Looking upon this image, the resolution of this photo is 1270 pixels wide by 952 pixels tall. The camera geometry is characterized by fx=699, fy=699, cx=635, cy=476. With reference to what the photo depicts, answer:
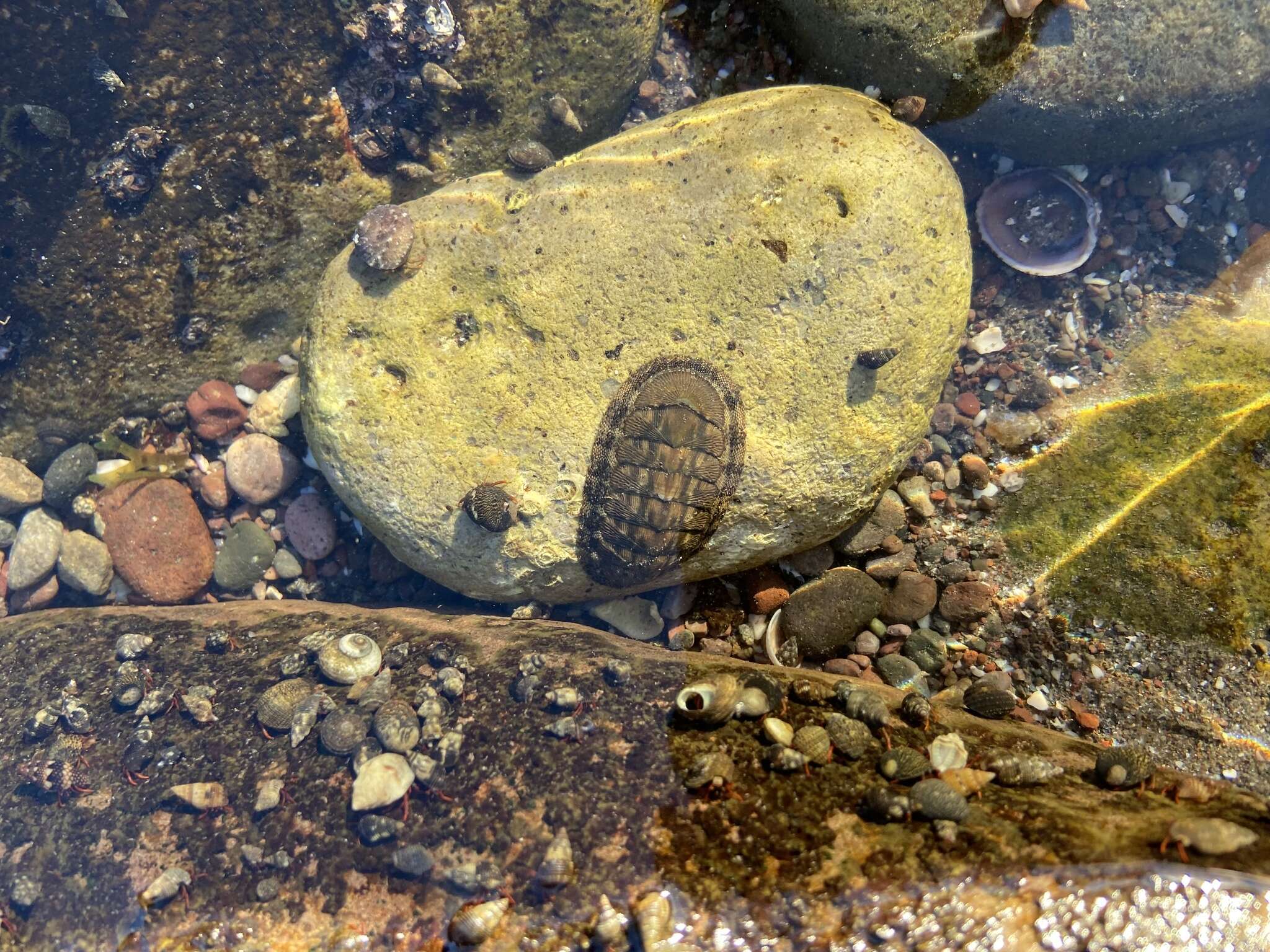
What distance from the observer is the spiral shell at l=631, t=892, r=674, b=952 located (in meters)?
3.16

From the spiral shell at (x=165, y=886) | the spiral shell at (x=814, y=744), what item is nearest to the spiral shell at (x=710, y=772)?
the spiral shell at (x=814, y=744)

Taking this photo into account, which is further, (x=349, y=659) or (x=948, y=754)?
(x=349, y=659)

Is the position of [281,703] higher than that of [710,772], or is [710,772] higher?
[710,772]

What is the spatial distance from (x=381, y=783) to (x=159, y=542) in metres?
3.34

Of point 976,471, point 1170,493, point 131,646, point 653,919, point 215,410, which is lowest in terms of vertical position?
point 131,646

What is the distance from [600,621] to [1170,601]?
380 cm

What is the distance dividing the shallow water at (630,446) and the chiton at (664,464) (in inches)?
1.3

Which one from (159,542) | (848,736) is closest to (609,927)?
(848,736)

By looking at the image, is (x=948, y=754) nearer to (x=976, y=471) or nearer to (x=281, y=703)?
(x=976, y=471)

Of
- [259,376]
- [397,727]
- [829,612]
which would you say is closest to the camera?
[397,727]

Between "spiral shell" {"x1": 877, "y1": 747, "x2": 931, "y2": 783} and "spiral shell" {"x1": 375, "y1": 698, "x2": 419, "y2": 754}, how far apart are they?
267 cm

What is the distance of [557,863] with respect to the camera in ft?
11.5

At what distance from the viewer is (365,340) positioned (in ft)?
15.8

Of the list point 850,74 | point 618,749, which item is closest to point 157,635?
point 618,749
